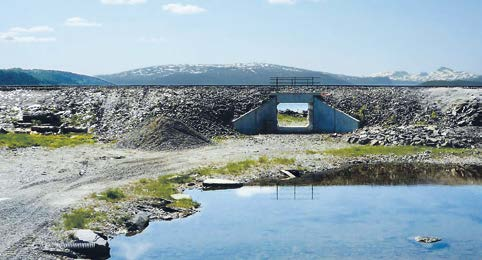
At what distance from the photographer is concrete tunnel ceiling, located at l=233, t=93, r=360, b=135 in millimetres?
68500

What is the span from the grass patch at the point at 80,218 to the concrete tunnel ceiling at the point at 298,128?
3759 centimetres

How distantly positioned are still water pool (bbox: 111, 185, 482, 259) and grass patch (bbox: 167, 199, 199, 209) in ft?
2.58

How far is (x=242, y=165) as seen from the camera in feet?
156

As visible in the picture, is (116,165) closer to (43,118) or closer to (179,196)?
(179,196)

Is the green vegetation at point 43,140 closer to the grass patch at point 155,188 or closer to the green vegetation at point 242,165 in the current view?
the green vegetation at point 242,165

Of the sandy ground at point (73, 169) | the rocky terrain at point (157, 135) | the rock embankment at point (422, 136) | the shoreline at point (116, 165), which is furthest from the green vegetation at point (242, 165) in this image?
the rock embankment at point (422, 136)

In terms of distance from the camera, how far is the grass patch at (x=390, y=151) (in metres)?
54.6

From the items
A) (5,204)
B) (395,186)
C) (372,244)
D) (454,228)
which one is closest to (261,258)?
(372,244)

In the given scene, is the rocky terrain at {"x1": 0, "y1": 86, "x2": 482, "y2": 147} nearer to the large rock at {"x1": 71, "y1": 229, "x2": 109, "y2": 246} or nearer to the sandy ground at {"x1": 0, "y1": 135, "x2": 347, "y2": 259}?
the sandy ground at {"x1": 0, "y1": 135, "x2": 347, "y2": 259}

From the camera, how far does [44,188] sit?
37.2 m

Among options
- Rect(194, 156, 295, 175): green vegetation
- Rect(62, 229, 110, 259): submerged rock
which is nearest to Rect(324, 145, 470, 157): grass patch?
Rect(194, 156, 295, 175): green vegetation

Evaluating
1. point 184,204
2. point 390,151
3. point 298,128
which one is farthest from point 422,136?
point 184,204

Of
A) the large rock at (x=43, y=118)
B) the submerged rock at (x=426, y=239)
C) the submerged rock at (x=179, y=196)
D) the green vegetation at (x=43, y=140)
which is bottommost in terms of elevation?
the submerged rock at (x=426, y=239)

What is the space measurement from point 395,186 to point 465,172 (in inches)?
350
